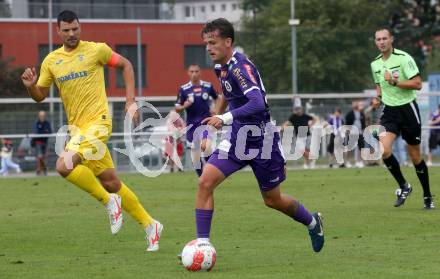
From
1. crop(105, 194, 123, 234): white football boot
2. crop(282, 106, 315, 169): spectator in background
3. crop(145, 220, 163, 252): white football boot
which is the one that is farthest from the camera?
crop(282, 106, 315, 169): spectator in background

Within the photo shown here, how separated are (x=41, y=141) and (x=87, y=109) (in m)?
19.7

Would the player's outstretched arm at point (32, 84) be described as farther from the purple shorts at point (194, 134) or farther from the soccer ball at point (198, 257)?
the purple shorts at point (194, 134)

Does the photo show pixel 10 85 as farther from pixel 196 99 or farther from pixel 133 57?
pixel 196 99

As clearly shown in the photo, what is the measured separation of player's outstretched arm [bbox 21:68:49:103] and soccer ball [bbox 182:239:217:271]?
315 centimetres

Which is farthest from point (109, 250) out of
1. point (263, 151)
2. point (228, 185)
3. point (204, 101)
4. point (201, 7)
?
point (201, 7)

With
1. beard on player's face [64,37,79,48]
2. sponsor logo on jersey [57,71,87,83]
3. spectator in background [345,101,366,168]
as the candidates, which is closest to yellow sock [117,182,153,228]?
sponsor logo on jersey [57,71,87,83]

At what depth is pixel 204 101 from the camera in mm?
20922

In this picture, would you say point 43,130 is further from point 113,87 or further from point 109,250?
point 109,250

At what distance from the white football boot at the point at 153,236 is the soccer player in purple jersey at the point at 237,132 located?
1403 mm

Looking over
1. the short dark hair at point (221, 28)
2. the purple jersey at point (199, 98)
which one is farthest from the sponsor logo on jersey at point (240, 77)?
the purple jersey at point (199, 98)

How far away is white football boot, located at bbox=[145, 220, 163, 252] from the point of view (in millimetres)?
11281

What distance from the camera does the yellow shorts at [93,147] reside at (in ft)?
38.8

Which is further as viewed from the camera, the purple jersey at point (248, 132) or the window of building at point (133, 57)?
the window of building at point (133, 57)

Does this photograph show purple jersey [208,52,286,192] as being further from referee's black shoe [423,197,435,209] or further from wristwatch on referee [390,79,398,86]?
referee's black shoe [423,197,435,209]
